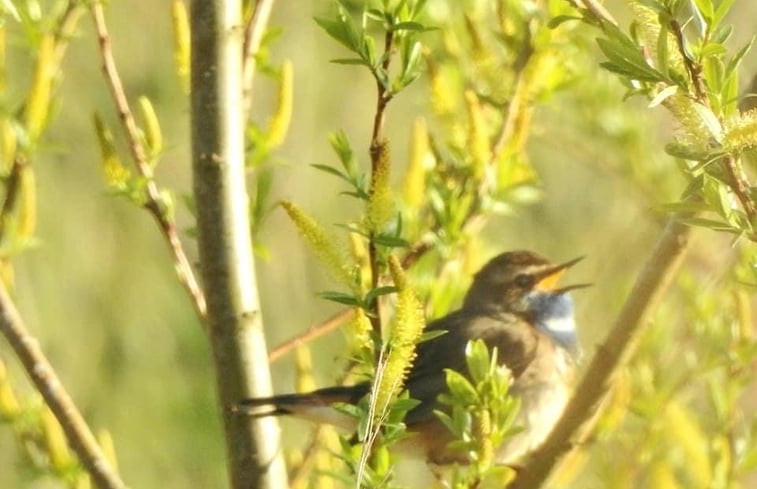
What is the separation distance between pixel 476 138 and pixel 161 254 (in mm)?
3693

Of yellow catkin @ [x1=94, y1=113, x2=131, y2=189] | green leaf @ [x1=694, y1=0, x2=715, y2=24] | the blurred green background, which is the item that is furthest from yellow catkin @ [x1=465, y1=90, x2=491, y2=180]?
the blurred green background

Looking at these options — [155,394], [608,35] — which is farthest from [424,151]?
[155,394]

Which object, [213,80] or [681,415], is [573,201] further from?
[213,80]

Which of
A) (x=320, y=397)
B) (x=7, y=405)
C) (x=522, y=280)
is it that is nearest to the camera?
(x=7, y=405)

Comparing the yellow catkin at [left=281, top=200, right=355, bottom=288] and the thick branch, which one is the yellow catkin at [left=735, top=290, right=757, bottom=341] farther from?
the yellow catkin at [left=281, top=200, right=355, bottom=288]

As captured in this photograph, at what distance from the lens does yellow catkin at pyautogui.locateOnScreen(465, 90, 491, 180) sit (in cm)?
303

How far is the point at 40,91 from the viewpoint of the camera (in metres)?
2.93

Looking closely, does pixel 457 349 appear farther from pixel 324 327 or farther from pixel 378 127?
pixel 378 127

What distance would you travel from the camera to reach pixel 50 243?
638cm

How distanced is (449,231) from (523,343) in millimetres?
1739

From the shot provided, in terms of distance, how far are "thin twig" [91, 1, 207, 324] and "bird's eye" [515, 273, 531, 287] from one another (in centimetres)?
243

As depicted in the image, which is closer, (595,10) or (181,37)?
(595,10)

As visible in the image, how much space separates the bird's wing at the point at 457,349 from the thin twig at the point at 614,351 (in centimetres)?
87

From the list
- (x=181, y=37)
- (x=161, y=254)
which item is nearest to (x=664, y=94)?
(x=181, y=37)
